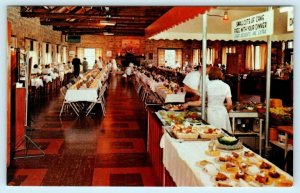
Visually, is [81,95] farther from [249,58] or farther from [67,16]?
[249,58]

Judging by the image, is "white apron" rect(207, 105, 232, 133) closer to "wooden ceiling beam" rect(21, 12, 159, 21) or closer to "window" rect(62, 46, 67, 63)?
"wooden ceiling beam" rect(21, 12, 159, 21)

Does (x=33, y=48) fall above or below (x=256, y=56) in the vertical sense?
above

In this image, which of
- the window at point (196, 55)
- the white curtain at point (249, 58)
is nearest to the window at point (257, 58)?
the white curtain at point (249, 58)

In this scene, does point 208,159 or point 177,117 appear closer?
point 208,159

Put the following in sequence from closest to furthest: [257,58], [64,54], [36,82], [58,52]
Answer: [36,82], [257,58], [58,52], [64,54]

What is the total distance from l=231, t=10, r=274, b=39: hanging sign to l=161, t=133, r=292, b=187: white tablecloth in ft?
4.20

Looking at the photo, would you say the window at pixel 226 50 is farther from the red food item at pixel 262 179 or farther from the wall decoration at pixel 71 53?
the red food item at pixel 262 179

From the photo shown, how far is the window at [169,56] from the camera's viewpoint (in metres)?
26.9

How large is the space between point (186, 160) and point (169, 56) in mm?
24157

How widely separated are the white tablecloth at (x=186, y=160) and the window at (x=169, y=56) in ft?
75.4

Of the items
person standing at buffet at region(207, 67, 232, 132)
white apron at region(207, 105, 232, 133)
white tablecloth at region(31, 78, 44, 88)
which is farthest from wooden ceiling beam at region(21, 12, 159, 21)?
white apron at region(207, 105, 232, 133)

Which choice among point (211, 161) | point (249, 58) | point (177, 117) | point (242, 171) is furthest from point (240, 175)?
point (249, 58)

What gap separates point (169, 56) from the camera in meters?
27.1

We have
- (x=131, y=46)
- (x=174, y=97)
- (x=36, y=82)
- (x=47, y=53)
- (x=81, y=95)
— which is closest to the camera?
(x=174, y=97)
